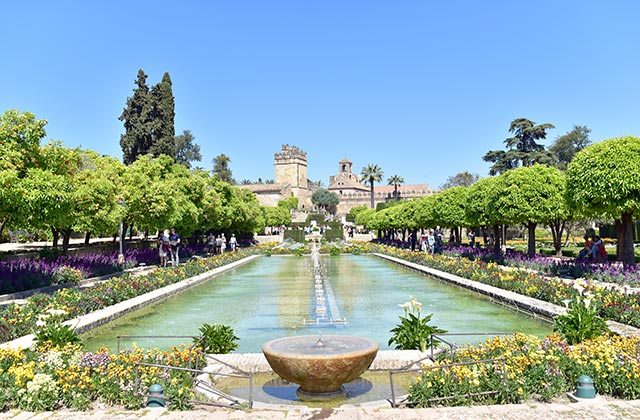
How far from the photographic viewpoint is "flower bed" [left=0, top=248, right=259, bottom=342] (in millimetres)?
8570

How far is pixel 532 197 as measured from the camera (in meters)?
19.4

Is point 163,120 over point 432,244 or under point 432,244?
over

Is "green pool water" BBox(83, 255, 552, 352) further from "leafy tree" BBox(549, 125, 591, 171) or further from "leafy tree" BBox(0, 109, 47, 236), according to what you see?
"leafy tree" BBox(549, 125, 591, 171)

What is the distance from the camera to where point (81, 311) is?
400 inches

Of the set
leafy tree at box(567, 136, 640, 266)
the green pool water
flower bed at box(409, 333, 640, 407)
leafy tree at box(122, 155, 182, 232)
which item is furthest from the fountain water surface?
leafy tree at box(122, 155, 182, 232)

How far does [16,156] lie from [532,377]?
1155 centimetres

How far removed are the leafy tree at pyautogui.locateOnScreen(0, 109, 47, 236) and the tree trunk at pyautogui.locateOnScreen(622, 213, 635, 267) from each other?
15.1m

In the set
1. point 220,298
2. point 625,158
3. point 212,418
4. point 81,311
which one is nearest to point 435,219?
point 625,158

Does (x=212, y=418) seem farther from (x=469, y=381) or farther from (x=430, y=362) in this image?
(x=430, y=362)

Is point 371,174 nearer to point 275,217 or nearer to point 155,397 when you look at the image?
point 275,217

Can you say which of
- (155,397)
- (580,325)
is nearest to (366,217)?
(580,325)

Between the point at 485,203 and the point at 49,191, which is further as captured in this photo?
the point at 485,203

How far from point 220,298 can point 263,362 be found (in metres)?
7.55

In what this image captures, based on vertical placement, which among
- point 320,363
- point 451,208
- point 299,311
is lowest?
point 299,311
